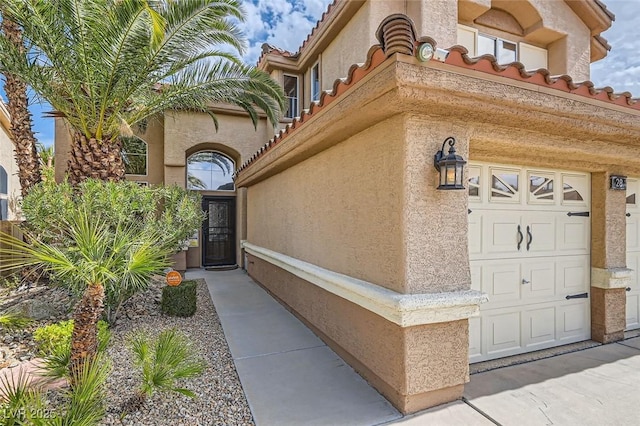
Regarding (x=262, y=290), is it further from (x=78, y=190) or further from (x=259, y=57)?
(x=259, y=57)

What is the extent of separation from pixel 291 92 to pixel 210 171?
5182mm

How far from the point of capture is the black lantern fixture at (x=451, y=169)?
3.82 m

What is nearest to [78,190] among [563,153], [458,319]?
[458,319]

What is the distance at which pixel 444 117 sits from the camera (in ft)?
13.5

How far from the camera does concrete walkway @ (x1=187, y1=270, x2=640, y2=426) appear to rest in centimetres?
386

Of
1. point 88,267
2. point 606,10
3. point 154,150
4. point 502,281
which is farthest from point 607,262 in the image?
point 154,150

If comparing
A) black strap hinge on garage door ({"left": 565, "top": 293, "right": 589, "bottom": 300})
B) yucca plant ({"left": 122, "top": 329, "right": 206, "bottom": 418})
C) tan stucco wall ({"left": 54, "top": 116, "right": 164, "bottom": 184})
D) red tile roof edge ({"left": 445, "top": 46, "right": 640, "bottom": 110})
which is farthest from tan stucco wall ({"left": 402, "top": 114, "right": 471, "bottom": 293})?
tan stucco wall ({"left": 54, "top": 116, "right": 164, "bottom": 184})

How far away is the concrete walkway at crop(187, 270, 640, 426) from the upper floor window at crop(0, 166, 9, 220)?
55.2 feet

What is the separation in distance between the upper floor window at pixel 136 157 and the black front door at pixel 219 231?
9.36 ft

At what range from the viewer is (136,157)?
559 inches

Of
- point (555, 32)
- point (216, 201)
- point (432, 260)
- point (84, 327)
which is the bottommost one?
point (84, 327)

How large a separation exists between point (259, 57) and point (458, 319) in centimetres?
1471

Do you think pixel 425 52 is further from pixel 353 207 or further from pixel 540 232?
pixel 540 232

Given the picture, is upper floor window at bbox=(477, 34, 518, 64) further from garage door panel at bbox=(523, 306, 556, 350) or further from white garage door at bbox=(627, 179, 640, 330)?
garage door panel at bbox=(523, 306, 556, 350)
